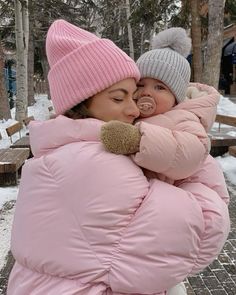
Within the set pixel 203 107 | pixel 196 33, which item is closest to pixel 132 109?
pixel 203 107

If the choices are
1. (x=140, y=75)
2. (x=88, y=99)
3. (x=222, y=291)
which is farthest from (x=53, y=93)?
(x=222, y=291)

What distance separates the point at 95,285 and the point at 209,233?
0.42 m

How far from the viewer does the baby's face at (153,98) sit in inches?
67.6

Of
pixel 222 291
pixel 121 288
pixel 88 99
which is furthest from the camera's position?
pixel 222 291

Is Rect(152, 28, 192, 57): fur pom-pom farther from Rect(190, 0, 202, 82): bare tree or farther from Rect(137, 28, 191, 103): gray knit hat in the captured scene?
Rect(190, 0, 202, 82): bare tree

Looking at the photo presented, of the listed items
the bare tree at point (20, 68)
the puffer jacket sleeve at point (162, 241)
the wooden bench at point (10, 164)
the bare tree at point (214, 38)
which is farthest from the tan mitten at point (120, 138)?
the bare tree at point (20, 68)

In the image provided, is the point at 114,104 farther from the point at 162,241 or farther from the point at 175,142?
the point at 162,241

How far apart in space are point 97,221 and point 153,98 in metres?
0.62

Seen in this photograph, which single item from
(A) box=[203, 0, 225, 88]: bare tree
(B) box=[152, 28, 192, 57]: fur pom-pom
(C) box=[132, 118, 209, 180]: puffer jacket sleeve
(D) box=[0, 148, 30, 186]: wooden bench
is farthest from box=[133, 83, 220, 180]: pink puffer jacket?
(A) box=[203, 0, 225, 88]: bare tree

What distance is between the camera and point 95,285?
1347 millimetres

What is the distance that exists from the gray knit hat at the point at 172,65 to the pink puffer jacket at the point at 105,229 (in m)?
0.48

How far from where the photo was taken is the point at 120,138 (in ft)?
4.58

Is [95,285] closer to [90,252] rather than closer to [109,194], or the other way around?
[90,252]

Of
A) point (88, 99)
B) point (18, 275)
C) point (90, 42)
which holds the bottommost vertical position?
point (18, 275)
